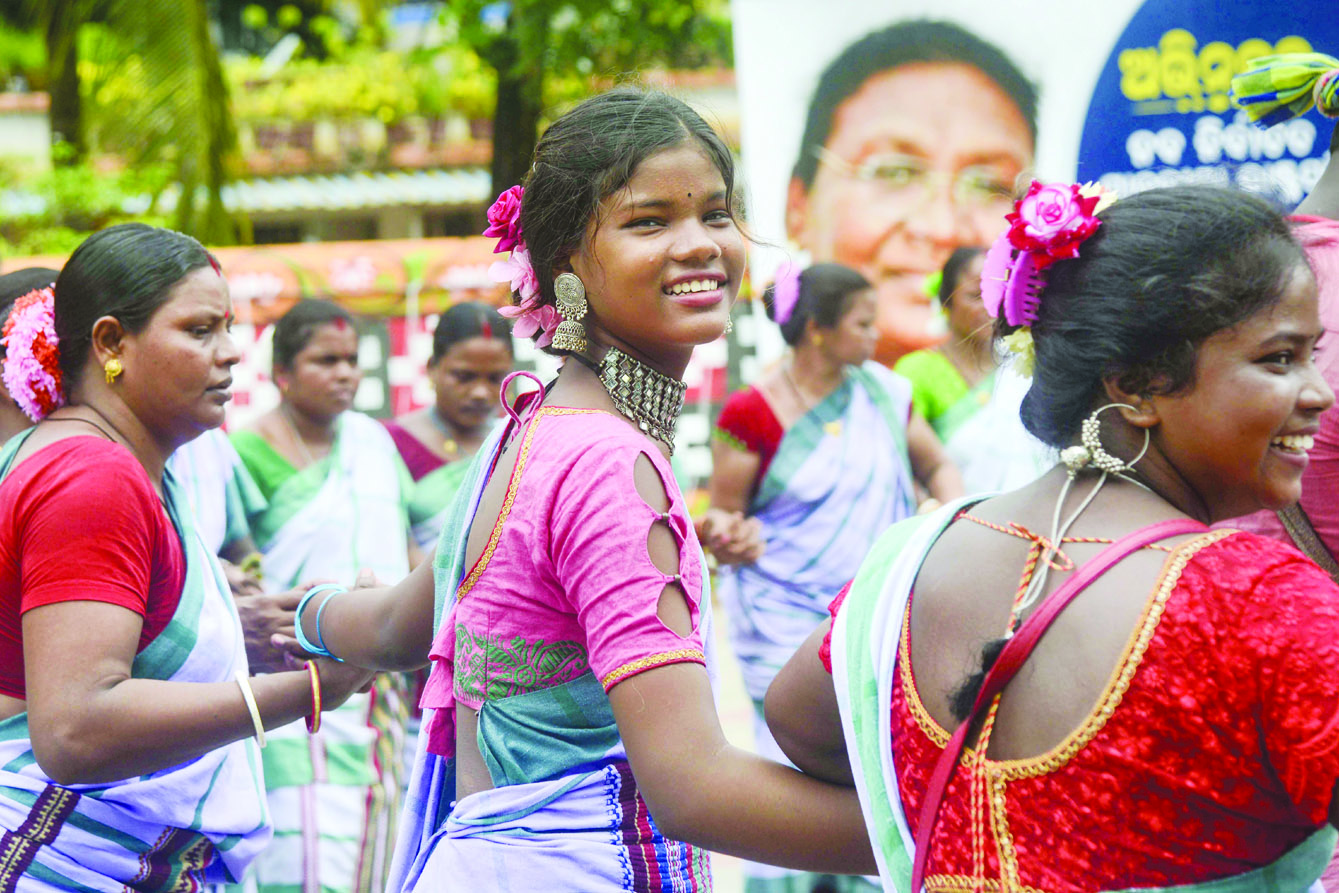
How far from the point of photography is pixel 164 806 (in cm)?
240

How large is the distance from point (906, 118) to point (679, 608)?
21.4 ft

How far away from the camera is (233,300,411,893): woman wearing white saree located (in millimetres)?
4129

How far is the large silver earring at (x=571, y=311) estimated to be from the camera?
6.18 ft

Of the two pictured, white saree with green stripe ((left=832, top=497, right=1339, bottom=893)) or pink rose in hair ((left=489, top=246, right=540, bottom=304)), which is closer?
white saree with green stripe ((left=832, top=497, right=1339, bottom=893))

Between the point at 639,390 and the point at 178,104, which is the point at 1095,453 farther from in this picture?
the point at 178,104

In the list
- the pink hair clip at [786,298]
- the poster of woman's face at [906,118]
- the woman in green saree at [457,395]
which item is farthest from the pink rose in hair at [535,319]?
the poster of woman's face at [906,118]

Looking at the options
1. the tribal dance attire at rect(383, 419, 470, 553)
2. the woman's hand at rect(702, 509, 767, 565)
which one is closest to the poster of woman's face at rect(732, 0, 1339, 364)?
the tribal dance attire at rect(383, 419, 470, 553)

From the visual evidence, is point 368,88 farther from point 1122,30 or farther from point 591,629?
point 591,629

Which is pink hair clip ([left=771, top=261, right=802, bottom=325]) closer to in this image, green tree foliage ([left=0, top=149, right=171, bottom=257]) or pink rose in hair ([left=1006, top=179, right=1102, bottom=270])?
pink rose in hair ([left=1006, top=179, right=1102, bottom=270])

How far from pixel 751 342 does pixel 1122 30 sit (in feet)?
9.30

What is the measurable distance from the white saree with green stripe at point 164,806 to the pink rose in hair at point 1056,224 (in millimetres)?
1602

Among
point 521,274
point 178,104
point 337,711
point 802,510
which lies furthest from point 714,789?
point 178,104

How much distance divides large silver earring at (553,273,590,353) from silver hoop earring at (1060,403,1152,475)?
2.26 feet

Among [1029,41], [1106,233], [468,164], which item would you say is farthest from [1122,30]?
[468,164]
